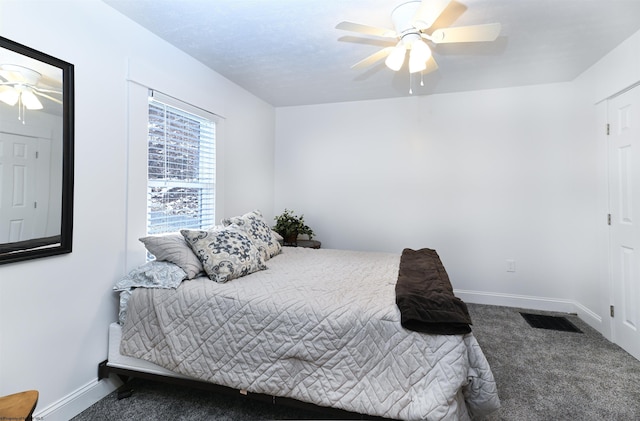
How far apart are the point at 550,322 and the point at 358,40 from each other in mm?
3178

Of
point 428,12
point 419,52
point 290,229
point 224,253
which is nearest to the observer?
point 428,12

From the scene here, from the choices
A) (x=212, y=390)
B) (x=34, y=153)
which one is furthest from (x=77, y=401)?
(x=34, y=153)

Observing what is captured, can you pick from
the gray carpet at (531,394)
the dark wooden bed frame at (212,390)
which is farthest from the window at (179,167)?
the gray carpet at (531,394)

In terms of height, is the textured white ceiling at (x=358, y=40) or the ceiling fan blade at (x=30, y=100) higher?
the textured white ceiling at (x=358, y=40)

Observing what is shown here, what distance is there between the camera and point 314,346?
151 cm

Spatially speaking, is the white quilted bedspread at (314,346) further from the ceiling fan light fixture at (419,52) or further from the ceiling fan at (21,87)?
the ceiling fan light fixture at (419,52)

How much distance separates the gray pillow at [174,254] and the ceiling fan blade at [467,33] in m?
2.07

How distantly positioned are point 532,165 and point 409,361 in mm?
3001

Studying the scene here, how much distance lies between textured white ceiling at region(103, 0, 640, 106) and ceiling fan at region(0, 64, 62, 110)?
747mm

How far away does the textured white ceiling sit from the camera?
1927 mm

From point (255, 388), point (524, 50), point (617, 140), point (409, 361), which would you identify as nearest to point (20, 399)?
point (255, 388)

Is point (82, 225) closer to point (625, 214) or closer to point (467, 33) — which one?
point (467, 33)

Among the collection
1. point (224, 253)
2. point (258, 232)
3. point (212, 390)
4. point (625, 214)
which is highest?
point (625, 214)

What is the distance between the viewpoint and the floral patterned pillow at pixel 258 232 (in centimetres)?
260
